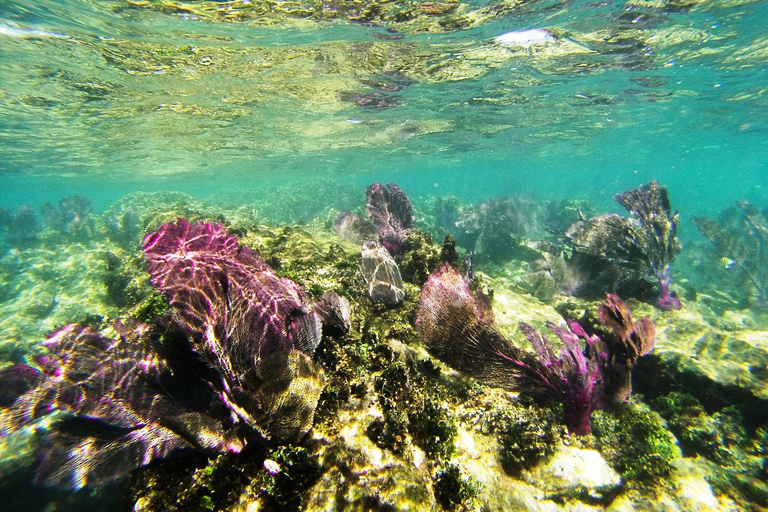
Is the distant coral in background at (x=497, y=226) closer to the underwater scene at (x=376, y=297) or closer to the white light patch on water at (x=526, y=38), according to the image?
the underwater scene at (x=376, y=297)

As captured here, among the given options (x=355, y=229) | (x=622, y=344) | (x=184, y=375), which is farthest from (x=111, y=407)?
(x=355, y=229)

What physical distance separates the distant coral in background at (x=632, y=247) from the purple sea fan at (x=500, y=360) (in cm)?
557

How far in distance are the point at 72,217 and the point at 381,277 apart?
83.7 ft

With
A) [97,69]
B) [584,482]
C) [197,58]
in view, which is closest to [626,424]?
[584,482]

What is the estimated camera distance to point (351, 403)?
9.97ft

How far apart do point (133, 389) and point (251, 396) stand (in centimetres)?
132

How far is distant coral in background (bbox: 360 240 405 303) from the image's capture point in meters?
5.58

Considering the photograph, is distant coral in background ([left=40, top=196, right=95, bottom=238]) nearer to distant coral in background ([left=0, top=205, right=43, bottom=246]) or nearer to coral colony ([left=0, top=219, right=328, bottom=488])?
distant coral in background ([left=0, top=205, right=43, bottom=246])

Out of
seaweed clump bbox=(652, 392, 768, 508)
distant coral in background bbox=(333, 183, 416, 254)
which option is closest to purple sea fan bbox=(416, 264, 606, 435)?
seaweed clump bbox=(652, 392, 768, 508)

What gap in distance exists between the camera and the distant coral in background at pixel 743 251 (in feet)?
52.5

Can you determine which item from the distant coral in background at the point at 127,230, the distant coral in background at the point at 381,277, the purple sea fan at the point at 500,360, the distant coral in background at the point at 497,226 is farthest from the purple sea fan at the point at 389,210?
the distant coral in background at the point at 127,230

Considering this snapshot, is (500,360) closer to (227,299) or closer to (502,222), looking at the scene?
(227,299)

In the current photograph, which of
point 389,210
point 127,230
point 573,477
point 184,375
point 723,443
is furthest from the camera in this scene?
point 127,230

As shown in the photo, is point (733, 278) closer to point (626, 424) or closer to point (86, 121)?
point (626, 424)
